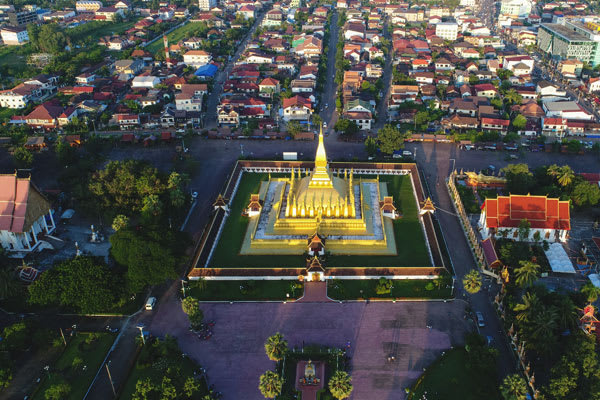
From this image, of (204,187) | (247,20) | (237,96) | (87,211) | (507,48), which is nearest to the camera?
(87,211)

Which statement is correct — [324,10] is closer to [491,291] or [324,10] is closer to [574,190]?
[574,190]

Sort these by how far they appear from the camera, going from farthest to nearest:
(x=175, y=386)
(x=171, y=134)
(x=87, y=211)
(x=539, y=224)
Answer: (x=171, y=134), (x=87, y=211), (x=539, y=224), (x=175, y=386)

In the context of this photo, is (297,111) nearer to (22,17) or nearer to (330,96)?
(330,96)

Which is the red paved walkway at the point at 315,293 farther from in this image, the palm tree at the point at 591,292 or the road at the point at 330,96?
the road at the point at 330,96

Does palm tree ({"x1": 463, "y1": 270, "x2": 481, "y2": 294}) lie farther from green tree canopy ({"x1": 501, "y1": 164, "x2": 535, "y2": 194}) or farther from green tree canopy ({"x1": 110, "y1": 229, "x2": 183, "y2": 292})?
green tree canopy ({"x1": 110, "y1": 229, "x2": 183, "y2": 292})

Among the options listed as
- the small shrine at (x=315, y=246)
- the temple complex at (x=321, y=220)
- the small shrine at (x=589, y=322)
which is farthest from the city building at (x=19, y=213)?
the small shrine at (x=589, y=322)

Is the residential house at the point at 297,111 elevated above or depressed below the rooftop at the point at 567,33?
below

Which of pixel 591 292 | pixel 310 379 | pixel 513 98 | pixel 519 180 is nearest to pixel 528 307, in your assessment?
pixel 591 292

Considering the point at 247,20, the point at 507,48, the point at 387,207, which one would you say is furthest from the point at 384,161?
the point at 247,20
